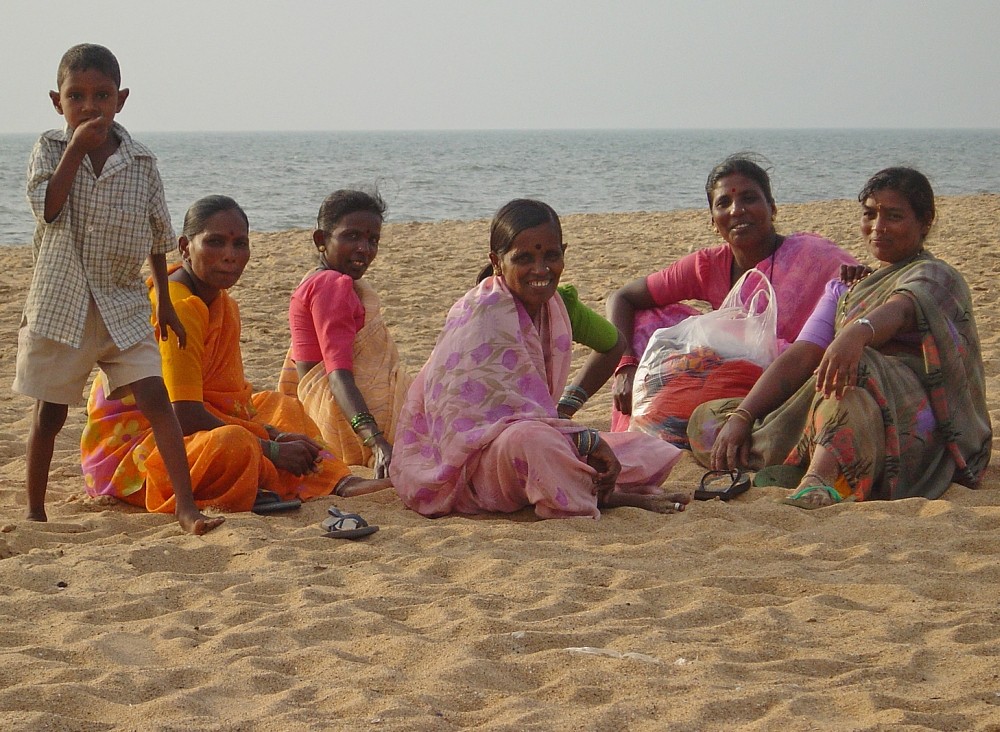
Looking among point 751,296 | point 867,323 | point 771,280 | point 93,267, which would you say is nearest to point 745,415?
point 867,323

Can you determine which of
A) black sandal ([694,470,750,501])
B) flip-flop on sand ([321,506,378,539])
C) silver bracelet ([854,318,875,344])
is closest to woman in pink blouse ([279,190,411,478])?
flip-flop on sand ([321,506,378,539])

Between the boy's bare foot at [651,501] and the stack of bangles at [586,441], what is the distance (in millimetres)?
216

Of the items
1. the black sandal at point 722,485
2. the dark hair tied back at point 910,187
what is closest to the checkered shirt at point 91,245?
the black sandal at point 722,485

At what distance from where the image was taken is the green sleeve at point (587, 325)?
4.66 metres

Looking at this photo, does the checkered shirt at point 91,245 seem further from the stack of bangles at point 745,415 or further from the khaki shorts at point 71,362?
the stack of bangles at point 745,415

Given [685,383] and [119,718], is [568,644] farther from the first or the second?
[685,383]

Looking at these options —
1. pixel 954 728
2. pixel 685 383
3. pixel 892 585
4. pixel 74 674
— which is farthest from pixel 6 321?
pixel 954 728

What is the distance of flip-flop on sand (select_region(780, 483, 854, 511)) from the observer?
13.6ft

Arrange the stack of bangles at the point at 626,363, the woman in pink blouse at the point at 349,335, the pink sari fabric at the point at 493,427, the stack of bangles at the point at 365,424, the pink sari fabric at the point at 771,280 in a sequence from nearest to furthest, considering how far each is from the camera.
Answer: the pink sari fabric at the point at 493,427
the stack of bangles at the point at 365,424
the woman in pink blouse at the point at 349,335
the pink sari fabric at the point at 771,280
the stack of bangles at the point at 626,363

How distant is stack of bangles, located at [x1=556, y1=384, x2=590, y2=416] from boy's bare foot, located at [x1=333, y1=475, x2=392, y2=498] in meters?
0.78

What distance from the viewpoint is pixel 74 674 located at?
2.78m

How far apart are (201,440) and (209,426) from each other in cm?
12

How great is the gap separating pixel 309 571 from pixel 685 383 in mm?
2120

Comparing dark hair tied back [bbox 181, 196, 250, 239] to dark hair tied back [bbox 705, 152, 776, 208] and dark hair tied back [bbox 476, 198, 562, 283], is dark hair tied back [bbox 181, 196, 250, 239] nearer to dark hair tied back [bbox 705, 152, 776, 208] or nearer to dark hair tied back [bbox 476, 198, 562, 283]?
dark hair tied back [bbox 476, 198, 562, 283]
